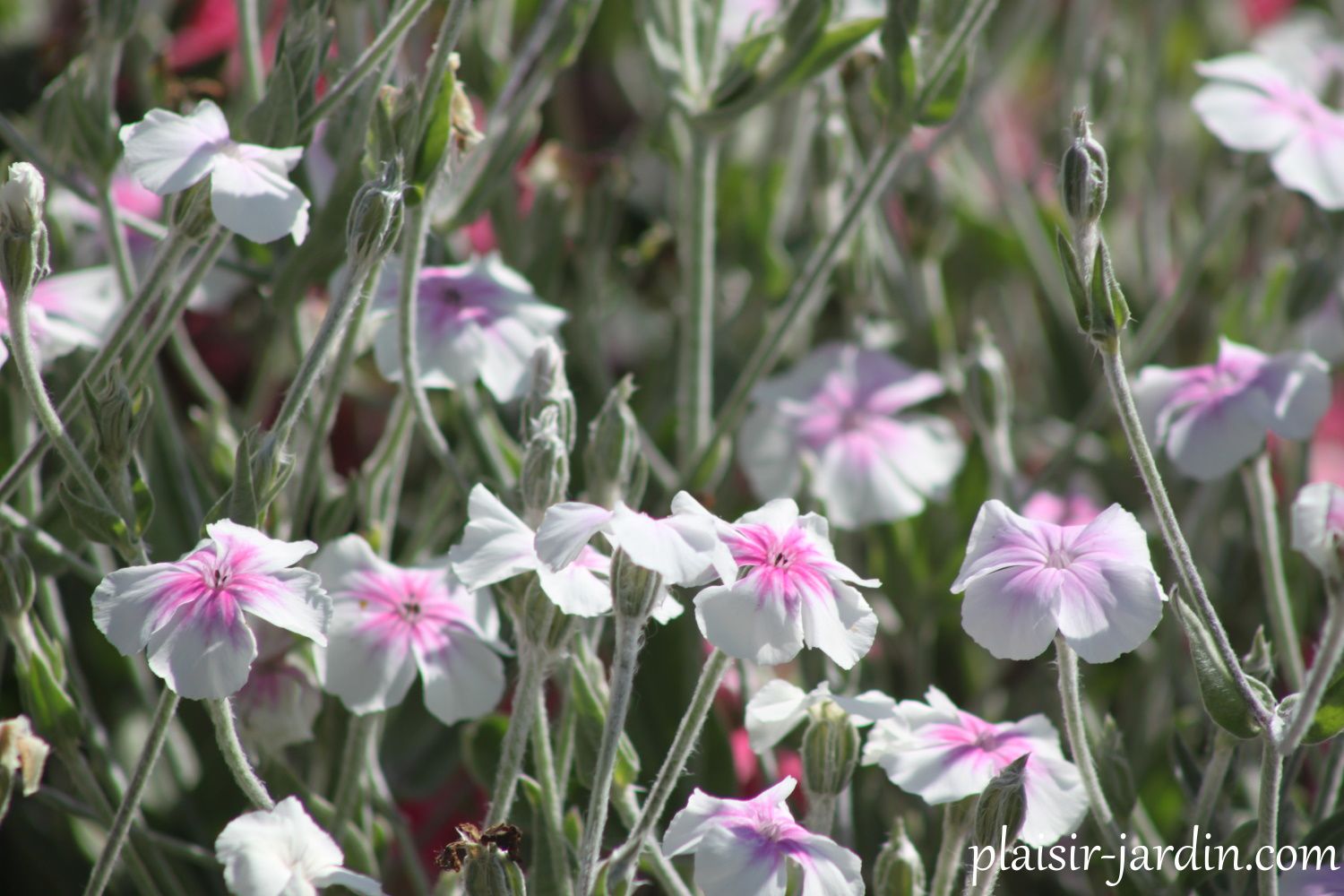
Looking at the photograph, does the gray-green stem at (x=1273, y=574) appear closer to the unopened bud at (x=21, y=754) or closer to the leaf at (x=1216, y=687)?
the leaf at (x=1216, y=687)

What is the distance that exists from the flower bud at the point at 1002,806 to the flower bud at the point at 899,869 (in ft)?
0.14

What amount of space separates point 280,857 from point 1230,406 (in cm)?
43

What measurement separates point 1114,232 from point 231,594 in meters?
0.73

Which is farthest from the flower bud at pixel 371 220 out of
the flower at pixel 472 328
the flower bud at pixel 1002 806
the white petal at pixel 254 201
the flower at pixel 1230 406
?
the flower at pixel 1230 406

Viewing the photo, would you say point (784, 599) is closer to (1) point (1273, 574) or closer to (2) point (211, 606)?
(2) point (211, 606)

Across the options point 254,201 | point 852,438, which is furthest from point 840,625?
point 852,438

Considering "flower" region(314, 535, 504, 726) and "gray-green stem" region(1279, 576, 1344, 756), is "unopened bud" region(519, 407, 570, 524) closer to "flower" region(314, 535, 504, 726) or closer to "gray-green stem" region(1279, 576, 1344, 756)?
"flower" region(314, 535, 504, 726)

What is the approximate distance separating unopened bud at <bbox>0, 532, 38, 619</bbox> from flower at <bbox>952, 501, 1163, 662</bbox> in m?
0.31

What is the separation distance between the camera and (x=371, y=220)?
0.41 metres

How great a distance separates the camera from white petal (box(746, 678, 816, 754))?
0.45 m

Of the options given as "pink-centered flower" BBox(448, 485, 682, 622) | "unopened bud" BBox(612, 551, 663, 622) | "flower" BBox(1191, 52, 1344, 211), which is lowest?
"pink-centered flower" BBox(448, 485, 682, 622)

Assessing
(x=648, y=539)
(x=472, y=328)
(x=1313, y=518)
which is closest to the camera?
(x=648, y=539)

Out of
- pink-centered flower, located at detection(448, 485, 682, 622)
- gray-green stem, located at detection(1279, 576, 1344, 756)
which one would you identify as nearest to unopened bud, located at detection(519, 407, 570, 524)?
pink-centered flower, located at detection(448, 485, 682, 622)

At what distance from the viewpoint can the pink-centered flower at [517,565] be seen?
1.30ft
